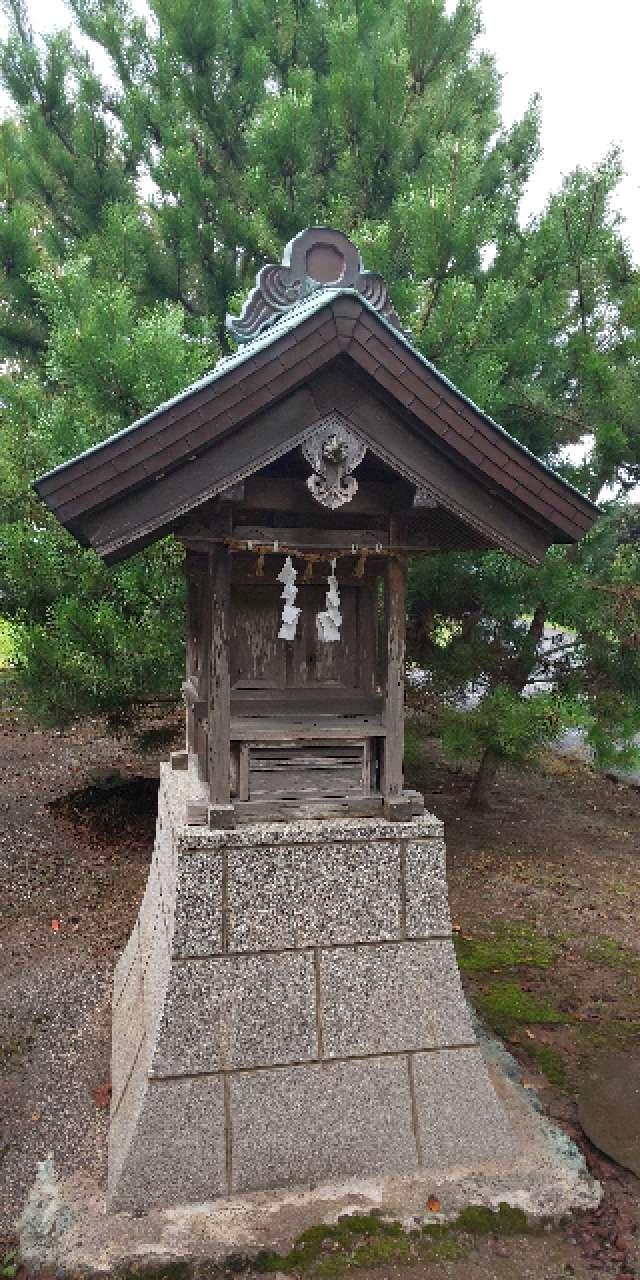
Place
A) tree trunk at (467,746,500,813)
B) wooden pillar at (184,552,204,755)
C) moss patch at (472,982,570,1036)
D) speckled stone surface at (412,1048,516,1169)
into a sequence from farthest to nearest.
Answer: tree trunk at (467,746,500,813)
moss patch at (472,982,570,1036)
wooden pillar at (184,552,204,755)
speckled stone surface at (412,1048,516,1169)

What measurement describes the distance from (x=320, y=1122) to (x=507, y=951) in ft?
10.1

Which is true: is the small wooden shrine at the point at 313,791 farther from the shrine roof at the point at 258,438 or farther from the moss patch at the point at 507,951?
the moss patch at the point at 507,951

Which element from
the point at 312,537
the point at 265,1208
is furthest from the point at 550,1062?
the point at 312,537

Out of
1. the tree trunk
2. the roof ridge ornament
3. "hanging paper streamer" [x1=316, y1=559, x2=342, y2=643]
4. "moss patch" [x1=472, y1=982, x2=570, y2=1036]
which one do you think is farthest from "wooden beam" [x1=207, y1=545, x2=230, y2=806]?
the tree trunk

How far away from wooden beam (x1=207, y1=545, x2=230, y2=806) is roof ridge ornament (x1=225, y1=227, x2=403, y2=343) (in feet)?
4.04

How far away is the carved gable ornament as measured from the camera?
334 centimetres

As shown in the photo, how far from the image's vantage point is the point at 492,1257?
3.22 meters

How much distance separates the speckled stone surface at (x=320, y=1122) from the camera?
3518 mm

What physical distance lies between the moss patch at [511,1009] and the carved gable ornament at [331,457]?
3.63 meters

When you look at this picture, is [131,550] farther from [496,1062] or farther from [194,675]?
[496,1062]

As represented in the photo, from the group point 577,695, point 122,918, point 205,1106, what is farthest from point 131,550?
point 577,695

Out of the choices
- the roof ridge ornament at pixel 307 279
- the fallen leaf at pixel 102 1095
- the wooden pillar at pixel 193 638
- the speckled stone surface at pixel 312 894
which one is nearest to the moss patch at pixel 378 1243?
the speckled stone surface at pixel 312 894

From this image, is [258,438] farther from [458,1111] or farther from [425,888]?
[458,1111]

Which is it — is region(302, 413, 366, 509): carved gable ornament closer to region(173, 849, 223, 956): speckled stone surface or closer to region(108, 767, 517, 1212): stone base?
region(108, 767, 517, 1212): stone base
